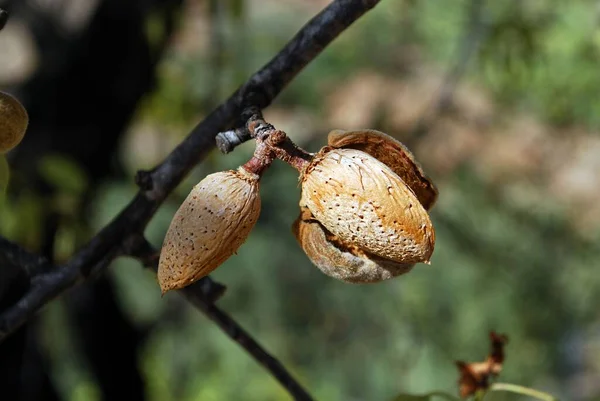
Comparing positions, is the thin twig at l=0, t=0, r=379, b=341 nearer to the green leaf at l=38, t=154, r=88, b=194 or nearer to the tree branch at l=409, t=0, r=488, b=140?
the green leaf at l=38, t=154, r=88, b=194

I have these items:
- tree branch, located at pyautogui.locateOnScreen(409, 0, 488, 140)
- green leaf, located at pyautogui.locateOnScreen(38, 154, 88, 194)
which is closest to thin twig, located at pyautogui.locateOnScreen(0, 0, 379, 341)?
green leaf, located at pyautogui.locateOnScreen(38, 154, 88, 194)

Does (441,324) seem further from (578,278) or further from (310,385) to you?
(578,278)

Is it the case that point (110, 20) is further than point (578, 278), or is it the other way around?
point (578, 278)

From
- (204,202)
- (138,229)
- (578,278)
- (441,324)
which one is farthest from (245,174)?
(578,278)

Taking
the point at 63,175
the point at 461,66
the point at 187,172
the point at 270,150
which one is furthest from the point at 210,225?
the point at 461,66

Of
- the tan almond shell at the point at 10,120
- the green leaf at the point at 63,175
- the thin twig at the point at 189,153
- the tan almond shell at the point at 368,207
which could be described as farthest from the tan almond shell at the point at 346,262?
the green leaf at the point at 63,175

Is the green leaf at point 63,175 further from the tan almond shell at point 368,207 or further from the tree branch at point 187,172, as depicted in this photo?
the tan almond shell at point 368,207
